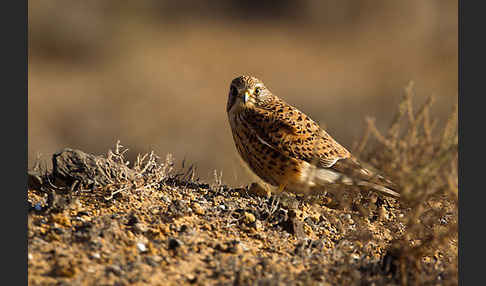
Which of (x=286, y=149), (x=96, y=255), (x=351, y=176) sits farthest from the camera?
(x=286, y=149)

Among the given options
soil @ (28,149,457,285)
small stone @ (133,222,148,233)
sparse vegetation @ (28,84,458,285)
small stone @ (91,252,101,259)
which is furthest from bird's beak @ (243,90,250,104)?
small stone @ (91,252,101,259)

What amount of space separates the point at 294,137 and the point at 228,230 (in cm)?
173

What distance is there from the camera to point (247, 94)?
21.1 ft

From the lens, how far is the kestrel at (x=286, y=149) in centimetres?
599

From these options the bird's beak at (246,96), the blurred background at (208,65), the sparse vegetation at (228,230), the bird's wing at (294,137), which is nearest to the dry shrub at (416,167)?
the sparse vegetation at (228,230)

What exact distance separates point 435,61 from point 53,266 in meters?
20.0

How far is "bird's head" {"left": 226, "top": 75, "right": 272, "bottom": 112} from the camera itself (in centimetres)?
643

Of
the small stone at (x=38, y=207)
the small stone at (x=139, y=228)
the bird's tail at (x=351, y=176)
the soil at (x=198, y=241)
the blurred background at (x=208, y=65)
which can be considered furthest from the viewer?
the blurred background at (x=208, y=65)

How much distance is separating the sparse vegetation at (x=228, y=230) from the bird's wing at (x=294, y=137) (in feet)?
2.51

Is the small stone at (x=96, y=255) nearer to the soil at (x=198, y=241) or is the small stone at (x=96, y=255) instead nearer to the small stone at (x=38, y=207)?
the soil at (x=198, y=241)

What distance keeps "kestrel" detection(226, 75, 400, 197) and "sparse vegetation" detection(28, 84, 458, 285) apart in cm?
62

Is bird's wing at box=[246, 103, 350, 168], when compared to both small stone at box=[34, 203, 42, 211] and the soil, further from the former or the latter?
small stone at box=[34, 203, 42, 211]

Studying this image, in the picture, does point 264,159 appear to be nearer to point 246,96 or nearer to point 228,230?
point 246,96

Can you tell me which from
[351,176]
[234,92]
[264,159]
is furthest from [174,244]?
[234,92]
